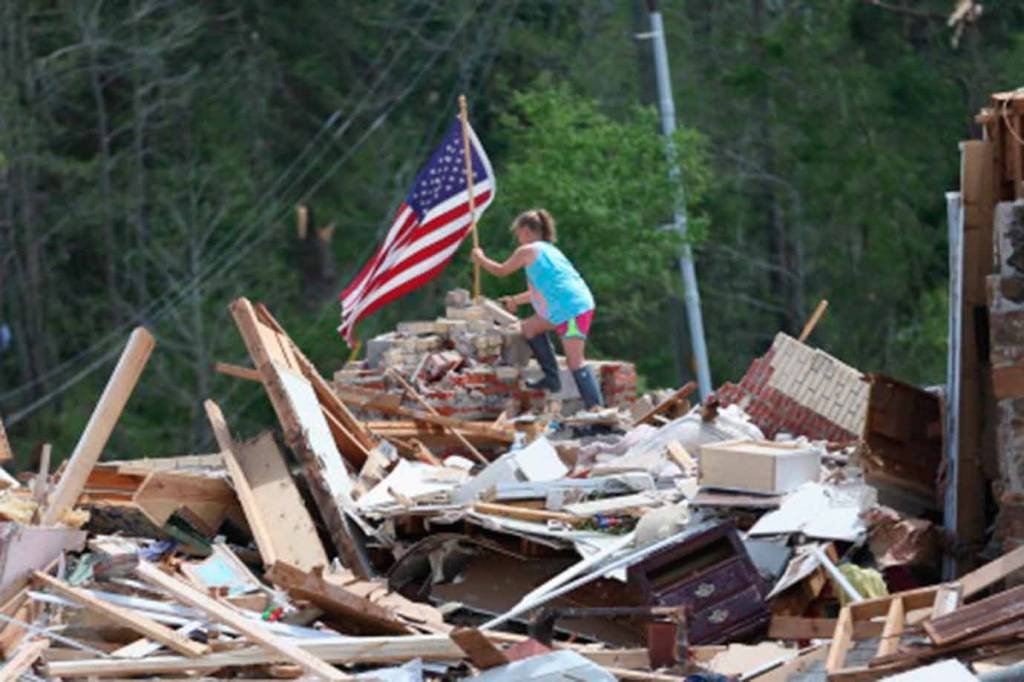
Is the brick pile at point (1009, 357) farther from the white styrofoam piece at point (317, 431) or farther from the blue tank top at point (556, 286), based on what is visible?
the blue tank top at point (556, 286)

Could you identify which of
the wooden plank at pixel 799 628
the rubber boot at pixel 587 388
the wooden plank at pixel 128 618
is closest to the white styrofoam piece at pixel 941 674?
the wooden plank at pixel 799 628

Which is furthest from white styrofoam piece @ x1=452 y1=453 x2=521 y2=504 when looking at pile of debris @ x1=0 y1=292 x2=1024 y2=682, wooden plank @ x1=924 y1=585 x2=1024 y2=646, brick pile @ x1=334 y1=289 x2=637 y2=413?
wooden plank @ x1=924 y1=585 x2=1024 y2=646

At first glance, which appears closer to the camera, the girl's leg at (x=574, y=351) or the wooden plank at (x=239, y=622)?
the wooden plank at (x=239, y=622)

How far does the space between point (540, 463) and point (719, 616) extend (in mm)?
2715

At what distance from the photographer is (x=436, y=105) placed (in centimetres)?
5075

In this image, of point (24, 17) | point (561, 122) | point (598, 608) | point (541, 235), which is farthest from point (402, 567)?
point (24, 17)

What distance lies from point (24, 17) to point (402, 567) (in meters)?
32.5

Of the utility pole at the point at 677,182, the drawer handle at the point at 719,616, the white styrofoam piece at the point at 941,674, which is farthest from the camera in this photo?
the utility pole at the point at 677,182

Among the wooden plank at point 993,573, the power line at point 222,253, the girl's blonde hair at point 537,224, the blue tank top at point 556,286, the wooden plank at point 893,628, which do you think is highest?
the girl's blonde hair at point 537,224

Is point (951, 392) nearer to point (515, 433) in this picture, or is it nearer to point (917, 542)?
point (917, 542)

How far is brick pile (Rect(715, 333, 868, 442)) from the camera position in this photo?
2025 centimetres

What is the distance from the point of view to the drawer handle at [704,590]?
651 inches

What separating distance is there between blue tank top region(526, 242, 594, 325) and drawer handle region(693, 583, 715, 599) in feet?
17.9

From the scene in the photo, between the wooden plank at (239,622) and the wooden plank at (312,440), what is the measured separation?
1237 millimetres
